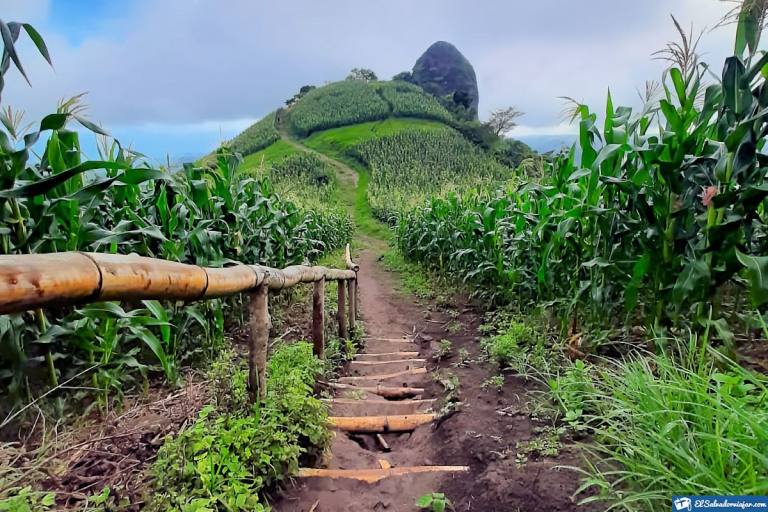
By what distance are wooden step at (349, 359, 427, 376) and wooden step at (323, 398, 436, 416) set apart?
990 mm

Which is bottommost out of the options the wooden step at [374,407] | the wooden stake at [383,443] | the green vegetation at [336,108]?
the wooden stake at [383,443]

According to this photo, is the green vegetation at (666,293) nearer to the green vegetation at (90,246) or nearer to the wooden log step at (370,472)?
the wooden log step at (370,472)

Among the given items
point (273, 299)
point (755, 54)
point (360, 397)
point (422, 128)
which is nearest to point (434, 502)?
point (360, 397)

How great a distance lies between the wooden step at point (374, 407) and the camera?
3.19 metres

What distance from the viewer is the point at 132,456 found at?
6.15 ft

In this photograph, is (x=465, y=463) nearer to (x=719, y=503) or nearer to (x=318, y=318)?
(x=719, y=503)

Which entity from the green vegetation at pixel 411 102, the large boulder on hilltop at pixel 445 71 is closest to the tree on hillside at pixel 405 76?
the large boulder on hilltop at pixel 445 71

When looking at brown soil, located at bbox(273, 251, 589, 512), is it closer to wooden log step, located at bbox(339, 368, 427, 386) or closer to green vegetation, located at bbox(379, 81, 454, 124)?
wooden log step, located at bbox(339, 368, 427, 386)

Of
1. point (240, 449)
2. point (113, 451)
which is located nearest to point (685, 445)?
point (240, 449)

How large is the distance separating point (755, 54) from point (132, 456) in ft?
11.8

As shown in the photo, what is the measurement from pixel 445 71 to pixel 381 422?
8323 cm

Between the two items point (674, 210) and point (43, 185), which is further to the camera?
point (674, 210)

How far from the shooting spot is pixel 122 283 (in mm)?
1144

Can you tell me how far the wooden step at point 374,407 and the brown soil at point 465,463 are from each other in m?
0.04
